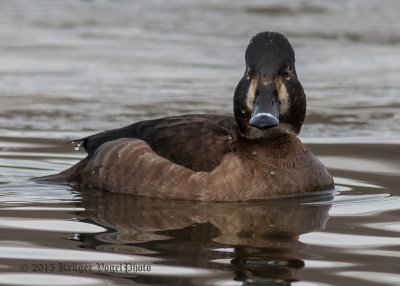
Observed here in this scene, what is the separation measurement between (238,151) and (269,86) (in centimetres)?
49

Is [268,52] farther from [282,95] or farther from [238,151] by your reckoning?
[238,151]

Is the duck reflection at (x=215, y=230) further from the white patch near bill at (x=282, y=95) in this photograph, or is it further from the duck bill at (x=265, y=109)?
the white patch near bill at (x=282, y=95)

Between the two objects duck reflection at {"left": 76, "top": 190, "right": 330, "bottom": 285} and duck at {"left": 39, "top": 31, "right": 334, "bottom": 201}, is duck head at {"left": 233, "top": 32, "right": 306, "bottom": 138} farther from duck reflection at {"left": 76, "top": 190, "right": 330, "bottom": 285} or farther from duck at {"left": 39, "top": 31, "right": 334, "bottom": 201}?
duck reflection at {"left": 76, "top": 190, "right": 330, "bottom": 285}

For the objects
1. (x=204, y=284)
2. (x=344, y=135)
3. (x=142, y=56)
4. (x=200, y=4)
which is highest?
(x=200, y=4)

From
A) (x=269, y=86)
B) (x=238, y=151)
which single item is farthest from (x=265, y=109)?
(x=238, y=151)

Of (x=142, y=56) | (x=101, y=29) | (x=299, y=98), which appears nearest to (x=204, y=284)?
(x=299, y=98)

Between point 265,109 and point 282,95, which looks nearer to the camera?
point 265,109

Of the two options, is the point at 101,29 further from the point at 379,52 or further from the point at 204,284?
the point at 204,284

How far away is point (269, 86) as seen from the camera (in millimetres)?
6348

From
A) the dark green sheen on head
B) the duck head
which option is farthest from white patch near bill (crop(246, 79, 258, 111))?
the dark green sheen on head

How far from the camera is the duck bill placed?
605cm

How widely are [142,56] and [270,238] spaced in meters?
8.92

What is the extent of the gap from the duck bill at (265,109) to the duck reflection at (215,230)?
547 mm

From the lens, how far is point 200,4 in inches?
729
